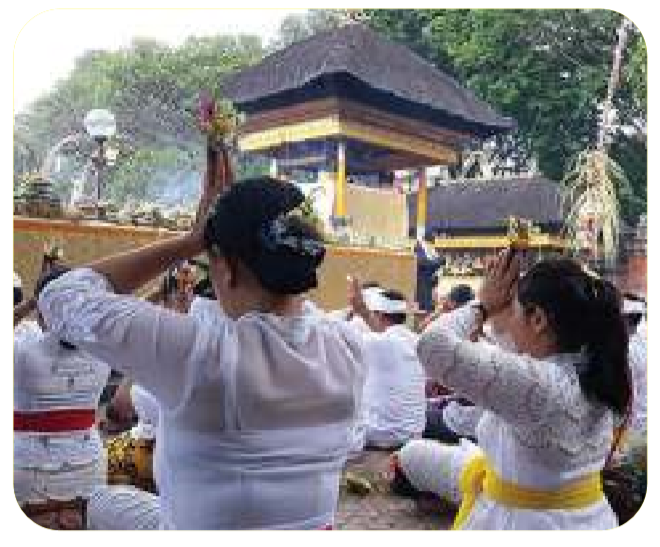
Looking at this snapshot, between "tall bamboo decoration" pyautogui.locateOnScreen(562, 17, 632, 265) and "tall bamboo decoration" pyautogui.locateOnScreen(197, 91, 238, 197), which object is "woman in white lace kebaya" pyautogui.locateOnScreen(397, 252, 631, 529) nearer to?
"tall bamboo decoration" pyautogui.locateOnScreen(562, 17, 632, 265)

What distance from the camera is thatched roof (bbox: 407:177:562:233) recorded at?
2.50 m

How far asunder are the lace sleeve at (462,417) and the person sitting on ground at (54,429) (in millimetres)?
814

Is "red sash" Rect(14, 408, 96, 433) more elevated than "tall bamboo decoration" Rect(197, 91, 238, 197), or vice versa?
"tall bamboo decoration" Rect(197, 91, 238, 197)

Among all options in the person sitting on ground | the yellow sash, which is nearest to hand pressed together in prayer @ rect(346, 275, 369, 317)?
the yellow sash

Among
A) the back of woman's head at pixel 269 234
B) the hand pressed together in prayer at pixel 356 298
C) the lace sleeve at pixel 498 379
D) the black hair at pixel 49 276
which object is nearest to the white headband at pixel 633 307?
the lace sleeve at pixel 498 379

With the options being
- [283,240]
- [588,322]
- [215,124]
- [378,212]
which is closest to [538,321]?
[588,322]

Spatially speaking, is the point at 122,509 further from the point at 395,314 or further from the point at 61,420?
the point at 395,314

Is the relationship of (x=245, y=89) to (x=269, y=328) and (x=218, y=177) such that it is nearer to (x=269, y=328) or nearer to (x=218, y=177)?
(x=218, y=177)

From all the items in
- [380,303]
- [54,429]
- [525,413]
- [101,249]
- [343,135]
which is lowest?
[54,429]

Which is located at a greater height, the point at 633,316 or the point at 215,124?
the point at 215,124

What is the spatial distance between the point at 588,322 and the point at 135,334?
1.00 meters

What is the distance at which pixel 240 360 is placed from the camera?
2.16 m

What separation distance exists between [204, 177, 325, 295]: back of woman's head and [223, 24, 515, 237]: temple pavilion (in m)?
0.08
